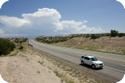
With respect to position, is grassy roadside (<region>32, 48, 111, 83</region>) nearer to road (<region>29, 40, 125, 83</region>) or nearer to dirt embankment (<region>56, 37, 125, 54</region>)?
road (<region>29, 40, 125, 83</region>)

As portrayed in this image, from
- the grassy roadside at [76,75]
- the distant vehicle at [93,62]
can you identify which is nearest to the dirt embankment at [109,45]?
the distant vehicle at [93,62]

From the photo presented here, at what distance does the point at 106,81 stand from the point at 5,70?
7.42 m

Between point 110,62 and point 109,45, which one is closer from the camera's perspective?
point 110,62

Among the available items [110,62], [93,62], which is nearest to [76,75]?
[93,62]

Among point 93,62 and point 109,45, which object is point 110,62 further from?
point 109,45

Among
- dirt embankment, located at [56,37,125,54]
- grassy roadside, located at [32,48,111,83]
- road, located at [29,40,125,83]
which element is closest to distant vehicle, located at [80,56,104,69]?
road, located at [29,40,125,83]

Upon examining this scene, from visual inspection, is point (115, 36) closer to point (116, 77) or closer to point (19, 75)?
point (116, 77)

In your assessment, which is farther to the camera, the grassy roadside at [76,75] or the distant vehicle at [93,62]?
the distant vehicle at [93,62]

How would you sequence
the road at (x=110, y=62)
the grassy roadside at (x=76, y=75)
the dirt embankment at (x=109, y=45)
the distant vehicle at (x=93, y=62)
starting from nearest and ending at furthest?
the grassy roadside at (x=76, y=75), the road at (x=110, y=62), the distant vehicle at (x=93, y=62), the dirt embankment at (x=109, y=45)

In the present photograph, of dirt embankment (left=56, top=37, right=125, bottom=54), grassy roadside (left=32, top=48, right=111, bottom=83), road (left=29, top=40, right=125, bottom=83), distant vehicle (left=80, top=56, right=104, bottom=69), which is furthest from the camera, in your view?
dirt embankment (left=56, top=37, right=125, bottom=54)

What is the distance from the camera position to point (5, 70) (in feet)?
57.3

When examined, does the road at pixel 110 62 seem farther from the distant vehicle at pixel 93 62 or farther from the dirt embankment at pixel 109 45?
the dirt embankment at pixel 109 45

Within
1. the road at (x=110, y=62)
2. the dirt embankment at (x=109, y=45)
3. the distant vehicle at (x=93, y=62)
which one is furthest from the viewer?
the dirt embankment at (x=109, y=45)

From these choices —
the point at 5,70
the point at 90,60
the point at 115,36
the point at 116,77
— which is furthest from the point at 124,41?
the point at 5,70
